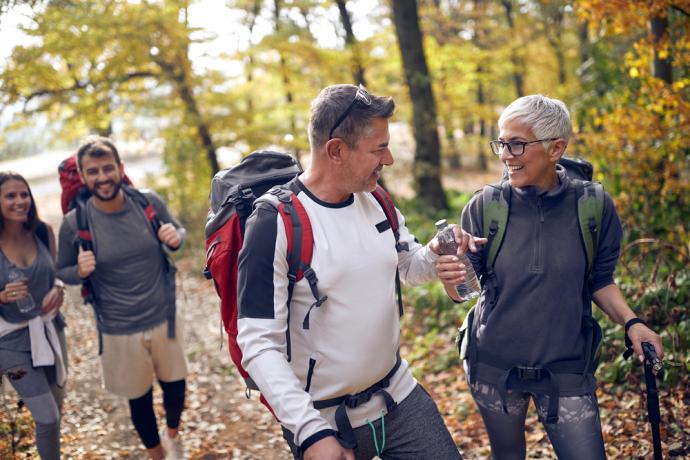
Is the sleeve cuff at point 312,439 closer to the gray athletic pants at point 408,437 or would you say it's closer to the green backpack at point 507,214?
the gray athletic pants at point 408,437

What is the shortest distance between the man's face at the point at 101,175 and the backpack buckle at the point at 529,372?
10.1 ft

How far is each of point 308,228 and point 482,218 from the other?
3.14 feet

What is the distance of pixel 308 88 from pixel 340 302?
1196 centimetres

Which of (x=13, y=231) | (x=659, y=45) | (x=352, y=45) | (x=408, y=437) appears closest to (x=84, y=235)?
(x=13, y=231)

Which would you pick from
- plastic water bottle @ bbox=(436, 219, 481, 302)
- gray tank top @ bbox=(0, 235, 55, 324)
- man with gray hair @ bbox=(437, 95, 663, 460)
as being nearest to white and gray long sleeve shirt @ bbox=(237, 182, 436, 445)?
plastic water bottle @ bbox=(436, 219, 481, 302)

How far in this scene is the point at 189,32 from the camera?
11.9 metres

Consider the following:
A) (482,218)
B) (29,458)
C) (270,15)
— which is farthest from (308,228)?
(270,15)

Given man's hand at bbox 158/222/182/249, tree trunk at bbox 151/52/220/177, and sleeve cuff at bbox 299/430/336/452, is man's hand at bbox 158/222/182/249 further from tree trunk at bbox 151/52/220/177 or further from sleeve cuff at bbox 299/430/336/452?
tree trunk at bbox 151/52/220/177

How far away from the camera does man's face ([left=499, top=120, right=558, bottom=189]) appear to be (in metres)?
2.77

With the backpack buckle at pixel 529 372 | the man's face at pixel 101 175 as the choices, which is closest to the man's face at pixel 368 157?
the backpack buckle at pixel 529 372

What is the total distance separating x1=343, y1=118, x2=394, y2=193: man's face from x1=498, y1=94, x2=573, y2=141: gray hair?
26.7 inches

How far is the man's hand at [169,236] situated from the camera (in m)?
4.44

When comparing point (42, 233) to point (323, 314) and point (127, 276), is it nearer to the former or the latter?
point (127, 276)

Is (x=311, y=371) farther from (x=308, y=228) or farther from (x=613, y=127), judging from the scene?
(x=613, y=127)
